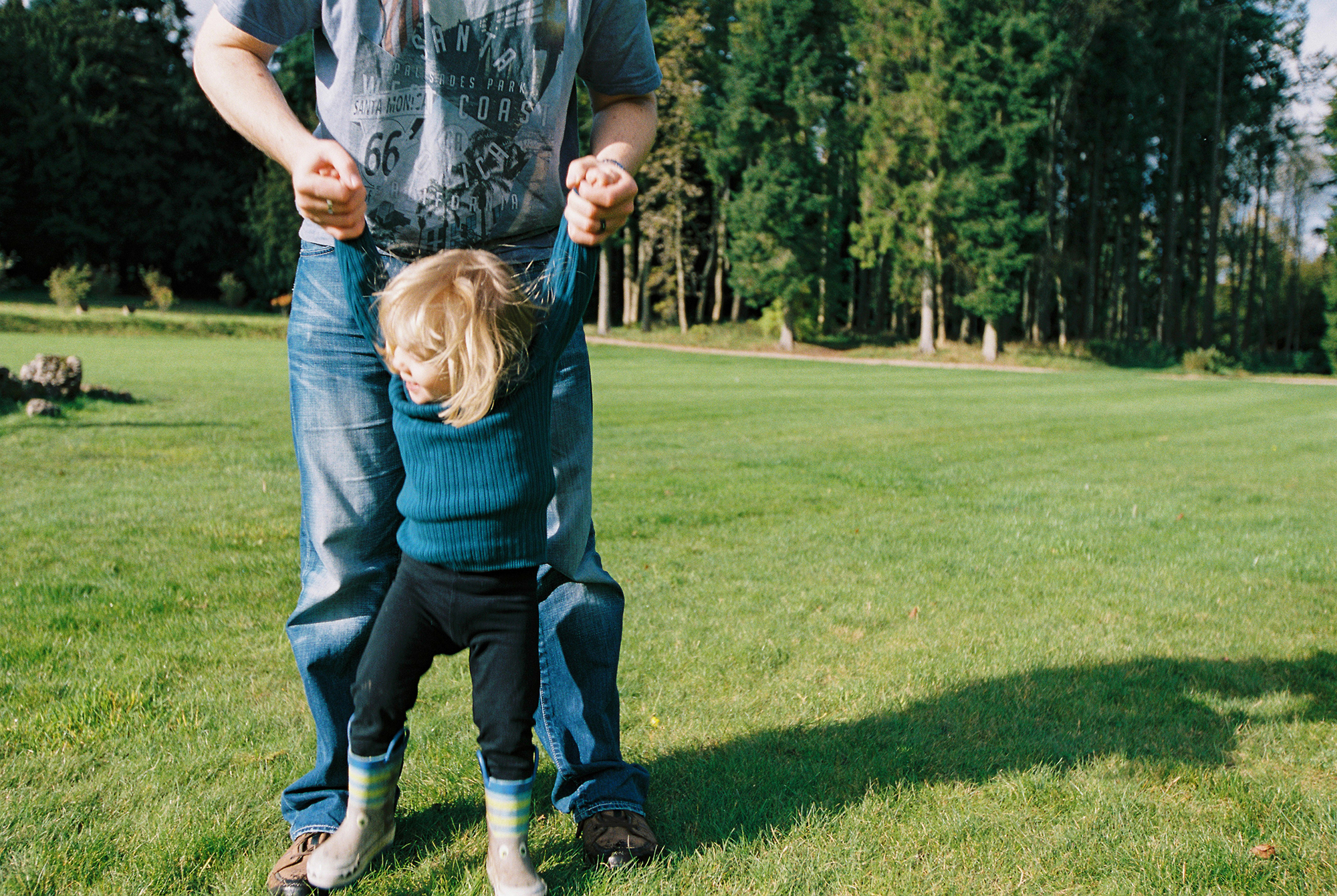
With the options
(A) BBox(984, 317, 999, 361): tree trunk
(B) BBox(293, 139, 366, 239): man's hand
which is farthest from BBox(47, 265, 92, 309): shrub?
(B) BBox(293, 139, 366, 239): man's hand

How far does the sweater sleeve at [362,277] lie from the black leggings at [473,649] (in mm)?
508

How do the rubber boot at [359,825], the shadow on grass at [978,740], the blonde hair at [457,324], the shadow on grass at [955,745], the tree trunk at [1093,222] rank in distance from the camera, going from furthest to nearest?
the tree trunk at [1093,222], the shadow on grass at [978,740], the shadow on grass at [955,745], the rubber boot at [359,825], the blonde hair at [457,324]

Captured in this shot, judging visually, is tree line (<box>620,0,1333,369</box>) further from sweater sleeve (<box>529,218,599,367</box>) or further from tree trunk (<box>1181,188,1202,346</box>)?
sweater sleeve (<box>529,218,599,367</box>)

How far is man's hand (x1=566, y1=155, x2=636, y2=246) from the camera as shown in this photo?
1896mm

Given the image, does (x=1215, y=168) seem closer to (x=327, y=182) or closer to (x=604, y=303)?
(x=604, y=303)

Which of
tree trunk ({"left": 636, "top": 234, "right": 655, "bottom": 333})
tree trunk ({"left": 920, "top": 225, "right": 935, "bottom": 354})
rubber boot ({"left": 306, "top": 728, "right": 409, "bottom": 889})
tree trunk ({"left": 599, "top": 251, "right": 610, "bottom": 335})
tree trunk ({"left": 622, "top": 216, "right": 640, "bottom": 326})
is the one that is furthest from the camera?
tree trunk ({"left": 622, "top": 216, "right": 640, "bottom": 326})

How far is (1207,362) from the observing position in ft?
109

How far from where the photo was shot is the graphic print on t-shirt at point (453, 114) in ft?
6.54

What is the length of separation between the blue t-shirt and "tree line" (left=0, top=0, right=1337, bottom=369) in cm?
3349

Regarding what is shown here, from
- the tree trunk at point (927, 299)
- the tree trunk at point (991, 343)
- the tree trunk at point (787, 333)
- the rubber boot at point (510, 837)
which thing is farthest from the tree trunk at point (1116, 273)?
the rubber boot at point (510, 837)

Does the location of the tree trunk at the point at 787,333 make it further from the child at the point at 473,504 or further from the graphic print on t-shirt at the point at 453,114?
the child at the point at 473,504

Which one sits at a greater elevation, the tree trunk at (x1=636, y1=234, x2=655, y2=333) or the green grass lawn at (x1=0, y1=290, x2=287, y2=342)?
the tree trunk at (x1=636, y1=234, x2=655, y2=333)

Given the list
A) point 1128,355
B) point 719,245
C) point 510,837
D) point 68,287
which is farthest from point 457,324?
point 719,245

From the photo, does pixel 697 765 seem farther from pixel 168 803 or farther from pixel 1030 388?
pixel 1030 388
